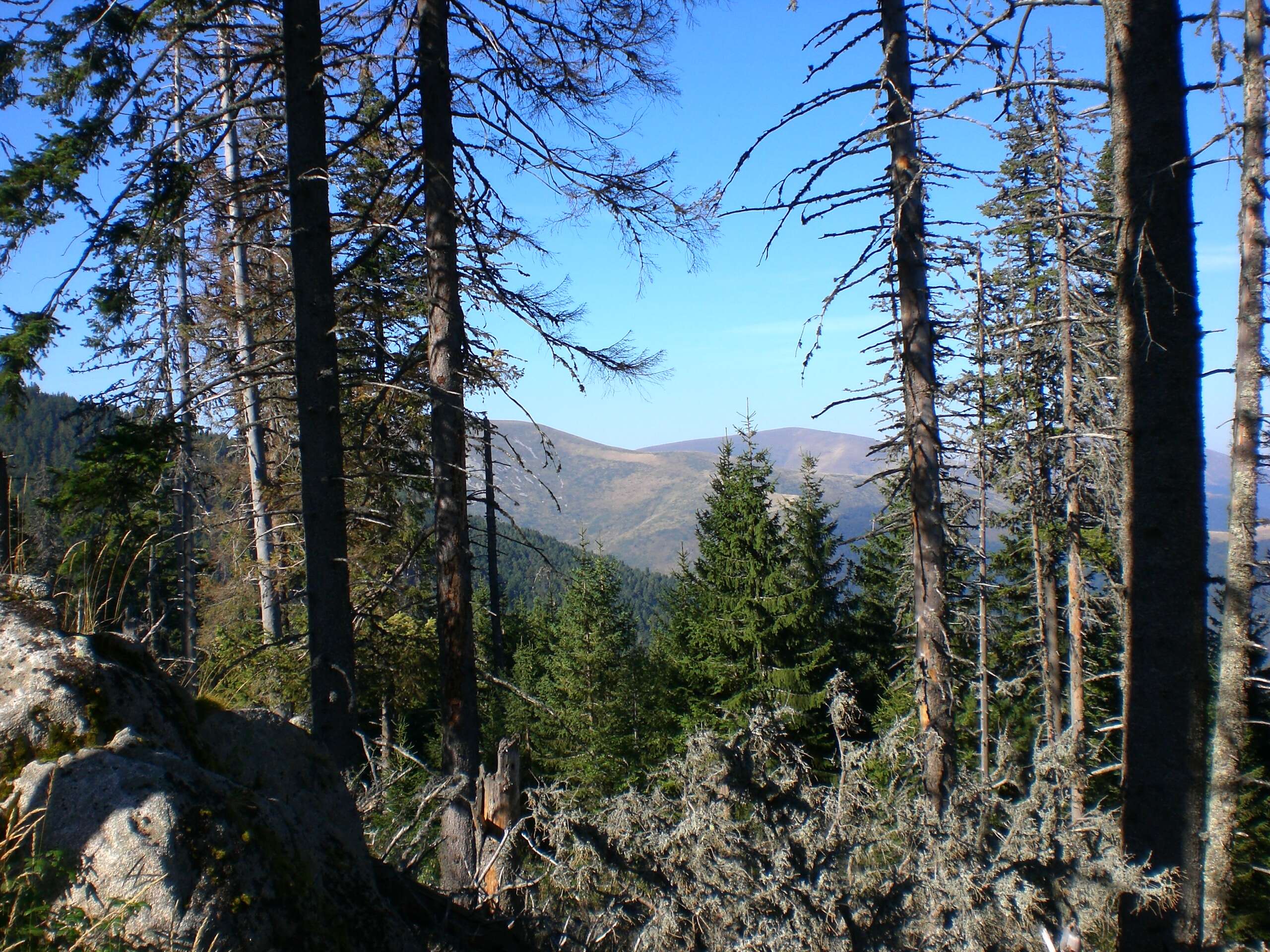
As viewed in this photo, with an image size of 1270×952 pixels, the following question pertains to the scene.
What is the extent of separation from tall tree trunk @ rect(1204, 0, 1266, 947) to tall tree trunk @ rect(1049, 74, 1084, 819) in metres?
5.38

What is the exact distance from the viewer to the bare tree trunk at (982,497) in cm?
721

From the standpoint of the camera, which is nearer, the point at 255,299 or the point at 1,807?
the point at 1,807

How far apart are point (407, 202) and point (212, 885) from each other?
5.66 metres

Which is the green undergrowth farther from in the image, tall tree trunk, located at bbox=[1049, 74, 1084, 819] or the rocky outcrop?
tall tree trunk, located at bbox=[1049, 74, 1084, 819]

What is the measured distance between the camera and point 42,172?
17.0 ft

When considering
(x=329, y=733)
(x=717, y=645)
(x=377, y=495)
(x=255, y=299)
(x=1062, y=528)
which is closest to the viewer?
(x=329, y=733)

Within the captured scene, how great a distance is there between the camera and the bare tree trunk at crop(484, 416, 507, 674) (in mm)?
6996

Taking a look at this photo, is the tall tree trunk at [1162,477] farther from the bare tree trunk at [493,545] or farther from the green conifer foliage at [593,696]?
the green conifer foliage at [593,696]

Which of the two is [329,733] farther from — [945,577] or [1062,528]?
[1062,528]

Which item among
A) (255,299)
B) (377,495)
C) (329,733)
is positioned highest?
(255,299)

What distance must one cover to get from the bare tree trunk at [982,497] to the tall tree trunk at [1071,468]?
4.86ft

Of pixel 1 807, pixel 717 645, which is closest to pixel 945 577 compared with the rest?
pixel 1 807

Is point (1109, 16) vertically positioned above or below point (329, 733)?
above

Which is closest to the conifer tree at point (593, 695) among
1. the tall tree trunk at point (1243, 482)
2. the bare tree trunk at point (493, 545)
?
the bare tree trunk at point (493, 545)
